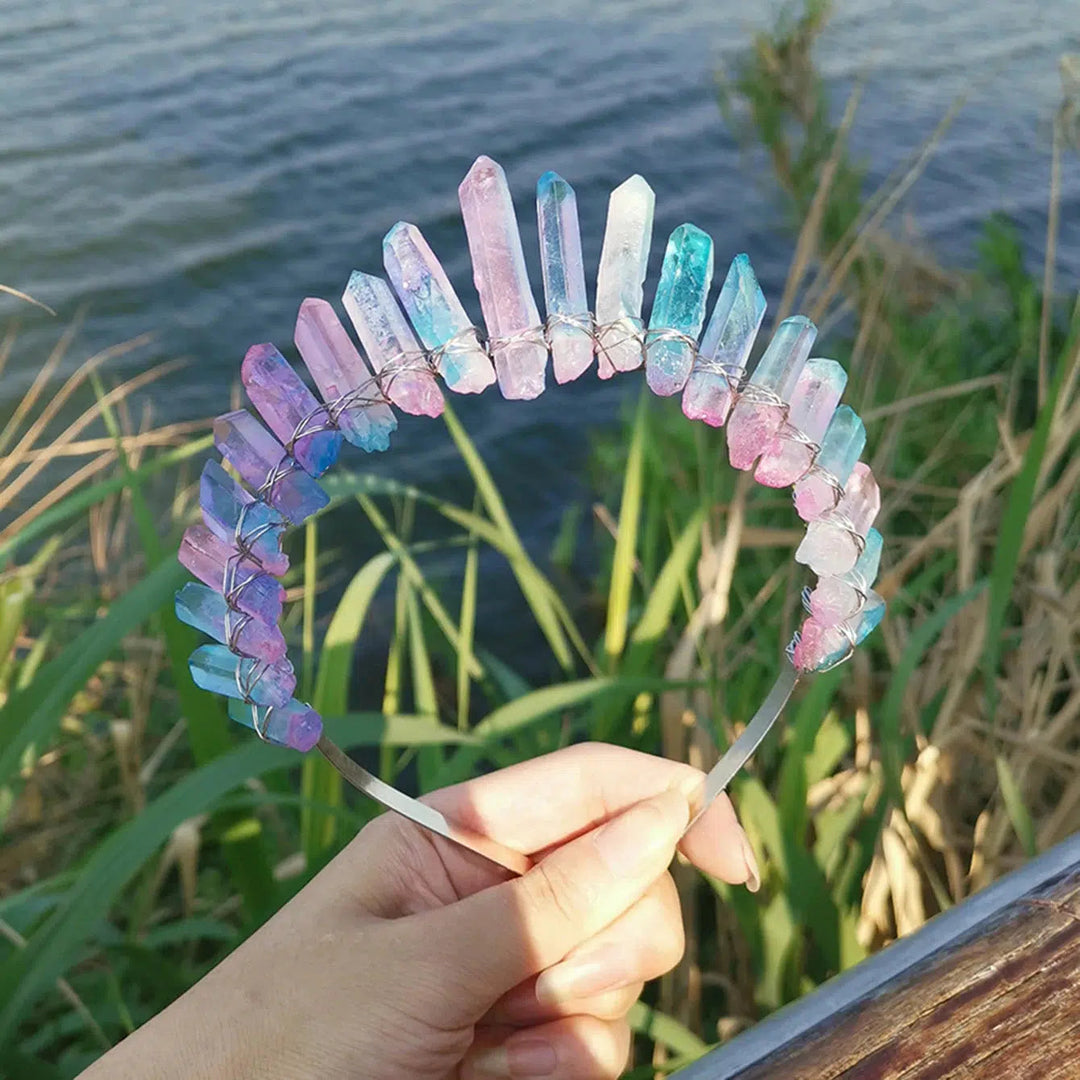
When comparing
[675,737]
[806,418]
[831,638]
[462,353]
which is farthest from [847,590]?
[675,737]

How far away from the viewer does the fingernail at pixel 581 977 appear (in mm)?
1056

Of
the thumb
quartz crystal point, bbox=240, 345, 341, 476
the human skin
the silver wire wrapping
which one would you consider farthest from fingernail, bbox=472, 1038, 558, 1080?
quartz crystal point, bbox=240, 345, 341, 476

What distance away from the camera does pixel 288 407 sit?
0.92m

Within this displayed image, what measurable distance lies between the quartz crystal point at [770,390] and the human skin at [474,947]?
334 mm

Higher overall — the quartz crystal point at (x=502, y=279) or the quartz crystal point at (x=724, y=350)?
the quartz crystal point at (x=502, y=279)

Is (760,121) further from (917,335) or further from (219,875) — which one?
(219,875)

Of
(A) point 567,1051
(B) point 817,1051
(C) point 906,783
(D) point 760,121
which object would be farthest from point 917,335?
(B) point 817,1051

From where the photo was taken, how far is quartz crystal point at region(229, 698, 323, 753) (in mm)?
979

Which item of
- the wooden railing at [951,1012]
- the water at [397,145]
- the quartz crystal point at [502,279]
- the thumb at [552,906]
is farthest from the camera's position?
the water at [397,145]

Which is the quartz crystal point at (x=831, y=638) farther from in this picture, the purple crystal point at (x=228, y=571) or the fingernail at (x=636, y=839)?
the purple crystal point at (x=228, y=571)

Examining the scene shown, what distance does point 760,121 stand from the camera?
3061mm

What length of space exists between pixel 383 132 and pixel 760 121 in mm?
2558

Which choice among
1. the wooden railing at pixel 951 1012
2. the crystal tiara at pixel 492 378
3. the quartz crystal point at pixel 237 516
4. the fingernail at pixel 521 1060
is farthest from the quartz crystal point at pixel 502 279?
the fingernail at pixel 521 1060

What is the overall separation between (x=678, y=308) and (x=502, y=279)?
5.5 inches
